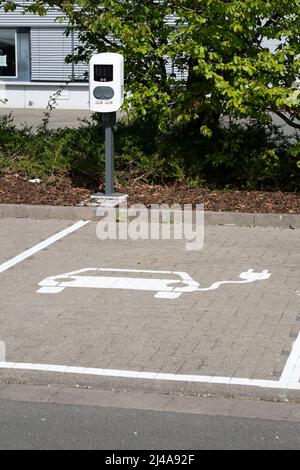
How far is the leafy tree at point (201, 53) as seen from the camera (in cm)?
1159

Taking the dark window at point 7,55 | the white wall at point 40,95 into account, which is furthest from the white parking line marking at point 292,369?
the dark window at point 7,55

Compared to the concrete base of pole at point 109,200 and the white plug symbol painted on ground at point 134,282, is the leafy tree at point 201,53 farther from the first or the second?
the white plug symbol painted on ground at point 134,282

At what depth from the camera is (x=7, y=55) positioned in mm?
29000

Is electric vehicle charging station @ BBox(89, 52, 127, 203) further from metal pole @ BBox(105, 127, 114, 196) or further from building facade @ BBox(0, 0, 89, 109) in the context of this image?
building facade @ BBox(0, 0, 89, 109)

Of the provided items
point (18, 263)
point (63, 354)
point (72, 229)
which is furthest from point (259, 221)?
point (63, 354)

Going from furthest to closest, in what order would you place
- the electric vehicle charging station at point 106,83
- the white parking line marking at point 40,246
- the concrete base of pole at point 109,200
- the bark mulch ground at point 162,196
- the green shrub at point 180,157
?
1. the green shrub at point 180,157
2. the concrete base of pole at point 109,200
3. the bark mulch ground at point 162,196
4. the electric vehicle charging station at point 106,83
5. the white parking line marking at point 40,246

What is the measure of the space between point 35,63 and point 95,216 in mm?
17769

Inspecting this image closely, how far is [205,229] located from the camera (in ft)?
36.8

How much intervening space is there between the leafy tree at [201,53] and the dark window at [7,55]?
52.9ft

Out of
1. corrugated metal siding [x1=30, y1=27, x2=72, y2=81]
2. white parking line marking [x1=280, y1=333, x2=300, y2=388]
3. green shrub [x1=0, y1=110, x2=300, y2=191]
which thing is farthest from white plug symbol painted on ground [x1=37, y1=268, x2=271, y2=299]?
corrugated metal siding [x1=30, y1=27, x2=72, y2=81]

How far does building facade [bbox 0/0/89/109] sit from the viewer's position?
28.1 m

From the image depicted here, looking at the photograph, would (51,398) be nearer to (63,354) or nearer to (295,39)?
(63,354)

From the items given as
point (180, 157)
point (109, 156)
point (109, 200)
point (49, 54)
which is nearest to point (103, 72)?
point (109, 156)

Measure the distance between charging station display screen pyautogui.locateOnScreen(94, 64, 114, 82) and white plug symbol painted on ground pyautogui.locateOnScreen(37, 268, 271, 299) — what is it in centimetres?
318
